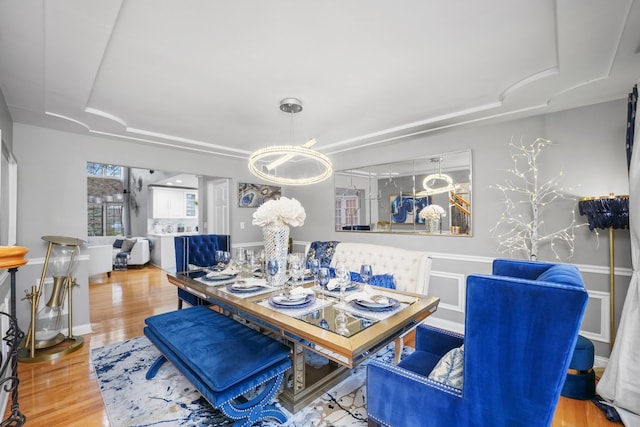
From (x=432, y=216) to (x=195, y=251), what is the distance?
3.03 m

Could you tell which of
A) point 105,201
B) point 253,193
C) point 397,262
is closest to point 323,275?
point 397,262

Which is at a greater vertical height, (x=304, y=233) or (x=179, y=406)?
(x=304, y=233)

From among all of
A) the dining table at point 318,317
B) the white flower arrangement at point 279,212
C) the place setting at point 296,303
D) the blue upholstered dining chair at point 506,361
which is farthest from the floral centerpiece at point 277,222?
the blue upholstered dining chair at point 506,361

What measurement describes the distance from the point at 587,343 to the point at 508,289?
1.82 meters

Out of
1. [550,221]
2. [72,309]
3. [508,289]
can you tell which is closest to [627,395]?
[550,221]

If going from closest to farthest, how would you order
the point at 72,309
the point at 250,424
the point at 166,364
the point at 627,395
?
1. the point at 250,424
2. the point at 627,395
3. the point at 166,364
4. the point at 72,309

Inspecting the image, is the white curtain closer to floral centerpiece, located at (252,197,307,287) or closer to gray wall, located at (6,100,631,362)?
gray wall, located at (6,100,631,362)

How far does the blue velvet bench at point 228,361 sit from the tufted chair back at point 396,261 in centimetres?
155

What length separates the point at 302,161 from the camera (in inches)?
204

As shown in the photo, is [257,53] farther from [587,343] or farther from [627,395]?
[627,395]

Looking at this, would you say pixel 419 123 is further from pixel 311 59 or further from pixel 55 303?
pixel 55 303

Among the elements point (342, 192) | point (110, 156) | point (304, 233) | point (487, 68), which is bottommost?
point (304, 233)

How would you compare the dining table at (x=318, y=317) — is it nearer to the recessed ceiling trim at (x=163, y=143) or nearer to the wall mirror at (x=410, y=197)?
the wall mirror at (x=410, y=197)

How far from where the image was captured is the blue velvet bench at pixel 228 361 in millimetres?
1503
